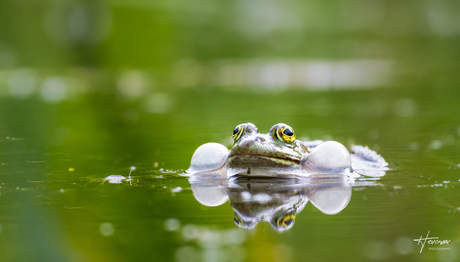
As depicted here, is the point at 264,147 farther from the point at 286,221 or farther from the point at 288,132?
the point at 286,221

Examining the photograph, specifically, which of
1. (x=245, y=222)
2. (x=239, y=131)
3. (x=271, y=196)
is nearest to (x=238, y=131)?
(x=239, y=131)

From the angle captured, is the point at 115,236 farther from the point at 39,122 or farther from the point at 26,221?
the point at 39,122

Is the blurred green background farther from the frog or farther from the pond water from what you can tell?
the frog

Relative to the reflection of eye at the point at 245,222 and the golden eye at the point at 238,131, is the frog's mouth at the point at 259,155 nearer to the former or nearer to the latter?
the golden eye at the point at 238,131

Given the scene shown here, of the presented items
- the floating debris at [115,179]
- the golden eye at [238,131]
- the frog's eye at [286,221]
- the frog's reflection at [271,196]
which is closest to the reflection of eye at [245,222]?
the frog's reflection at [271,196]

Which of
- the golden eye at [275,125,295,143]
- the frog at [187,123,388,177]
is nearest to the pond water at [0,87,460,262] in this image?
the frog at [187,123,388,177]

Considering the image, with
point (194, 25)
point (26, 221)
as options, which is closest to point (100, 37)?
point (194, 25)

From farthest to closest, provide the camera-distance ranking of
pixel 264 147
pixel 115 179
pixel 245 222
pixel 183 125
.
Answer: pixel 183 125 → pixel 115 179 → pixel 264 147 → pixel 245 222
